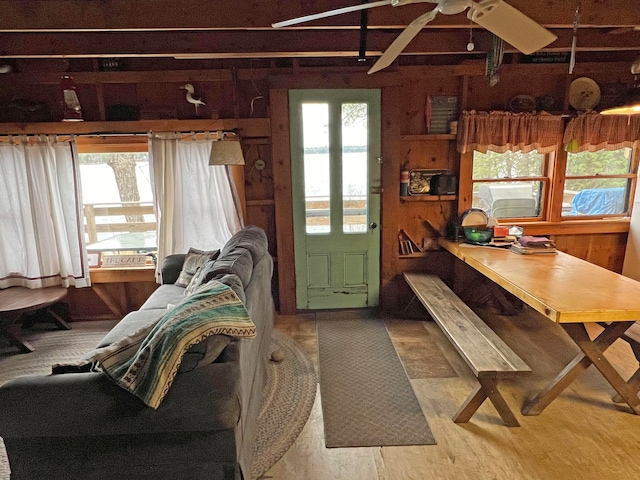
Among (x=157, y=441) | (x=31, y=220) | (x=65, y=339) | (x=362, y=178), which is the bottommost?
(x=65, y=339)

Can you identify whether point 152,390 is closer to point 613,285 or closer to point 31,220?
point 613,285

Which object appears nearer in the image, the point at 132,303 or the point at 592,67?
the point at 592,67

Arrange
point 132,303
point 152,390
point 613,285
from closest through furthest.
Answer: point 152,390
point 613,285
point 132,303

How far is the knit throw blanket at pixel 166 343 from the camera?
1.52m

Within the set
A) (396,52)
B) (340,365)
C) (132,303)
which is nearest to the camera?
(396,52)

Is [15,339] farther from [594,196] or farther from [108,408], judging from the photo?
[594,196]

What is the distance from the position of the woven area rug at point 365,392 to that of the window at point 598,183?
2357mm

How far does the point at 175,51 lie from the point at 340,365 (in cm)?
270

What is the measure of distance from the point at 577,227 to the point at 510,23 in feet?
9.60

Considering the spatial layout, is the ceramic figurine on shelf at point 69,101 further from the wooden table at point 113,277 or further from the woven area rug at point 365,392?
the woven area rug at point 365,392

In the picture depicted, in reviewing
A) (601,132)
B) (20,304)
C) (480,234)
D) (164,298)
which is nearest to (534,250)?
(480,234)

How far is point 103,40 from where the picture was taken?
311 cm

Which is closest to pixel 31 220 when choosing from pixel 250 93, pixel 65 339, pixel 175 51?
pixel 65 339

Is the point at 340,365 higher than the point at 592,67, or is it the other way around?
the point at 592,67
